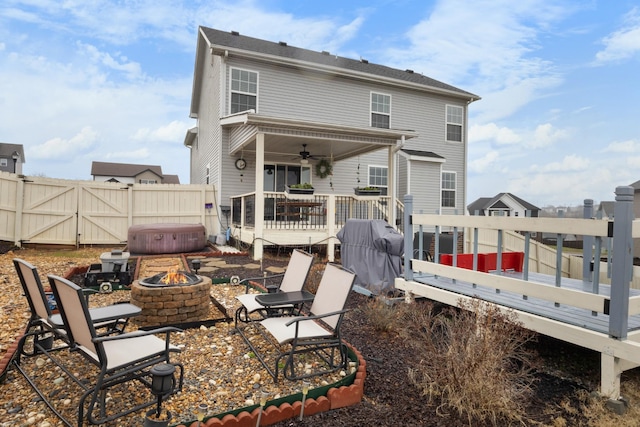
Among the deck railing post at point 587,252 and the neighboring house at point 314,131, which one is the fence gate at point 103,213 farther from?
the deck railing post at point 587,252

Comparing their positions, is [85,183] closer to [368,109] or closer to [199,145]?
[199,145]

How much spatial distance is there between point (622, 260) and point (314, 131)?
782 cm

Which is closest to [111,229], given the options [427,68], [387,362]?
[387,362]

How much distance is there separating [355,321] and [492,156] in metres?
14.5

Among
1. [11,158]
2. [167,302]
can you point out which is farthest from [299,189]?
[11,158]

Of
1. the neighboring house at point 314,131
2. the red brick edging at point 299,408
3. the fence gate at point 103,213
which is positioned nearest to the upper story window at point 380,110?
the neighboring house at point 314,131

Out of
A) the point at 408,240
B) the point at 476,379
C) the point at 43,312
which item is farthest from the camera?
the point at 408,240

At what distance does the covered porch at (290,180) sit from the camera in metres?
9.34

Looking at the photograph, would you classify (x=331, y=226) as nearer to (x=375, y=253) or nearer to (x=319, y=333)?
(x=375, y=253)

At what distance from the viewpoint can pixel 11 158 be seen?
42250mm

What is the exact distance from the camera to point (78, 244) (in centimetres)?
1184

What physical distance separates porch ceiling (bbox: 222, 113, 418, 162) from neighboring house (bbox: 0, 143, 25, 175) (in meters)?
45.2

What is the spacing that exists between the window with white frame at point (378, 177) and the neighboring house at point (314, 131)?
4 centimetres

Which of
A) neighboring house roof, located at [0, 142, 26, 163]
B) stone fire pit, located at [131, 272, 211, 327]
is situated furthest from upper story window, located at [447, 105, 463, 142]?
neighboring house roof, located at [0, 142, 26, 163]
